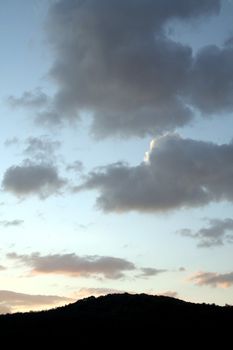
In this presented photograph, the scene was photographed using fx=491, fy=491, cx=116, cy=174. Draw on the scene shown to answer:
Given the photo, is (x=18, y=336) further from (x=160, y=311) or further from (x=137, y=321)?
(x=160, y=311)

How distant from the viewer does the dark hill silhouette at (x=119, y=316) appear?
56688mm

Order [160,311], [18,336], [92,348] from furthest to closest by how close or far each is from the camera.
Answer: [160,311], [18,336], [92,348]

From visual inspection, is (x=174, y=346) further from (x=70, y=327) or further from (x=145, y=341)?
(x=70, y=327)

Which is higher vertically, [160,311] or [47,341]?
[160,311]

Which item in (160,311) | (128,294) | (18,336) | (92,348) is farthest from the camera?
(128,294)

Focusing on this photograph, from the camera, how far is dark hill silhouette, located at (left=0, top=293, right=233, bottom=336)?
2232 inches

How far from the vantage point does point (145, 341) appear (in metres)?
52.9

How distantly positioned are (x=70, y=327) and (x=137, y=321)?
7.92 m

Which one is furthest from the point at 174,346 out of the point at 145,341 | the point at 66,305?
the point at 66,305

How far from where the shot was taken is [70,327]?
56.7 meters

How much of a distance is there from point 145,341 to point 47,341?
34.7ft

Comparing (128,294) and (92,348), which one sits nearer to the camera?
(92,348)

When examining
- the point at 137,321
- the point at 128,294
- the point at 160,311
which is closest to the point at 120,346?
the point at 137,321

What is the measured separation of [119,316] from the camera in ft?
197
